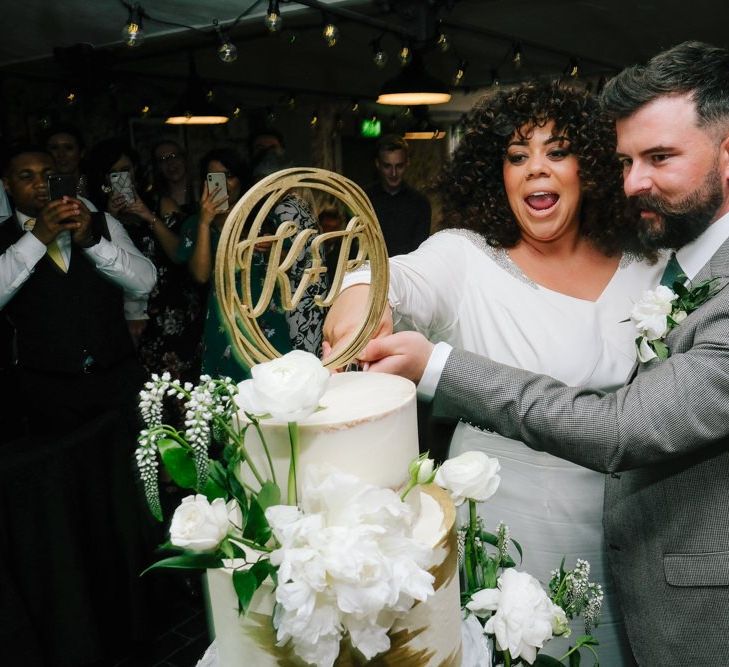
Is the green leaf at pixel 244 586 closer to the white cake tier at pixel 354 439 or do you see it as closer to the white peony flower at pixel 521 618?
the white cake tier at pixel 354 439

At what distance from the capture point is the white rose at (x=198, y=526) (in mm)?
805

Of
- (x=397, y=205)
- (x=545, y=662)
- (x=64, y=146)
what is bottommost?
(x=545, y=662)

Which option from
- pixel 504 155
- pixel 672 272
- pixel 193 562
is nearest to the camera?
pixel 193 562

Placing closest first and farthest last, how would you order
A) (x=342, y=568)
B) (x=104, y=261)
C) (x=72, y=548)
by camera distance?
(x=342, y=568)
(x=72, y=548)
(x=104, y=261)

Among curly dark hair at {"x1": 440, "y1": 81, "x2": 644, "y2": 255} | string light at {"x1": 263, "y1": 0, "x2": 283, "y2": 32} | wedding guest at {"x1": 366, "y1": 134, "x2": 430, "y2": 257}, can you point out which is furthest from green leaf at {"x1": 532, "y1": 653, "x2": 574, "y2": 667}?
wedding guest at {"x1": 366, "y1": 134, "x2": 430, "y2": 257}

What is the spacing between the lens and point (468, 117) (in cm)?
198

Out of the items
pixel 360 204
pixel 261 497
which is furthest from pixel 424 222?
pixel 261 497

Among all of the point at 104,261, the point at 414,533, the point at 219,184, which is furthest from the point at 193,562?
the point at 219,184

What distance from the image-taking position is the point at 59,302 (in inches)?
118

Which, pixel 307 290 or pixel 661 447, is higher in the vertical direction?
pixel 307 290

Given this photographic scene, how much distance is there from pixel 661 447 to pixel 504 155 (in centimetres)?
92

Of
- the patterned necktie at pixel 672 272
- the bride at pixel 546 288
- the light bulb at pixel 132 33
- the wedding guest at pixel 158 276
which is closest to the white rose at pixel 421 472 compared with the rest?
the bride at pixel 546 288

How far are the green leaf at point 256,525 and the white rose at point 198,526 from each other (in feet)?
0.09

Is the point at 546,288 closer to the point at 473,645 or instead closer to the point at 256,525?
the point at 473,645
